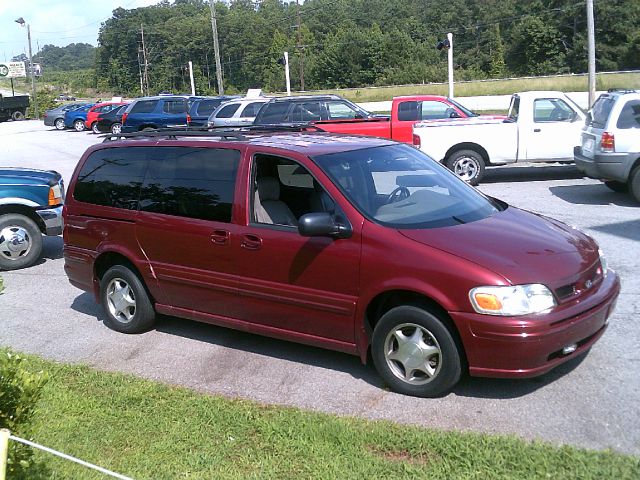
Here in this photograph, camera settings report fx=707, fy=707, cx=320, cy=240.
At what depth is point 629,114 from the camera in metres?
11.5

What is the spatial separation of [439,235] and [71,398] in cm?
284

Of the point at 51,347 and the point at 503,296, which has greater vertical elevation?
the point at 503,296

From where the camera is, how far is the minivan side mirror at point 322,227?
196 inches

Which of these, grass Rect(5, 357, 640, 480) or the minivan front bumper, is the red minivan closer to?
the minivan front bumper

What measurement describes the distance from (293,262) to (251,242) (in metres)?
0.44

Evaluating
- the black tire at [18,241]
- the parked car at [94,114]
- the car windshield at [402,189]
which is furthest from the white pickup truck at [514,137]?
the parked car at [94,114]

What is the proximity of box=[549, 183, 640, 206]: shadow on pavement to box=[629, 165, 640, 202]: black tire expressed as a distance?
18cm

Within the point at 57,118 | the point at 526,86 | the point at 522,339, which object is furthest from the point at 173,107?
the point at 522,339

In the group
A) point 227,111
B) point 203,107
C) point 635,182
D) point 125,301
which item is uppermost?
point 203,107

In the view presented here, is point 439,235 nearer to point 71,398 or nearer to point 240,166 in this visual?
point 240,166

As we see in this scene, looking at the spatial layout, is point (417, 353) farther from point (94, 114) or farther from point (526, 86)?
point (526, 86)

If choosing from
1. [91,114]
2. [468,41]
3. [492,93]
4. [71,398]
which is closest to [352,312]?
[71,398]

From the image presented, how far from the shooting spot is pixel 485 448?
391 cm

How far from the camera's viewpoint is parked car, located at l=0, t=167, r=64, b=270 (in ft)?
31.4
